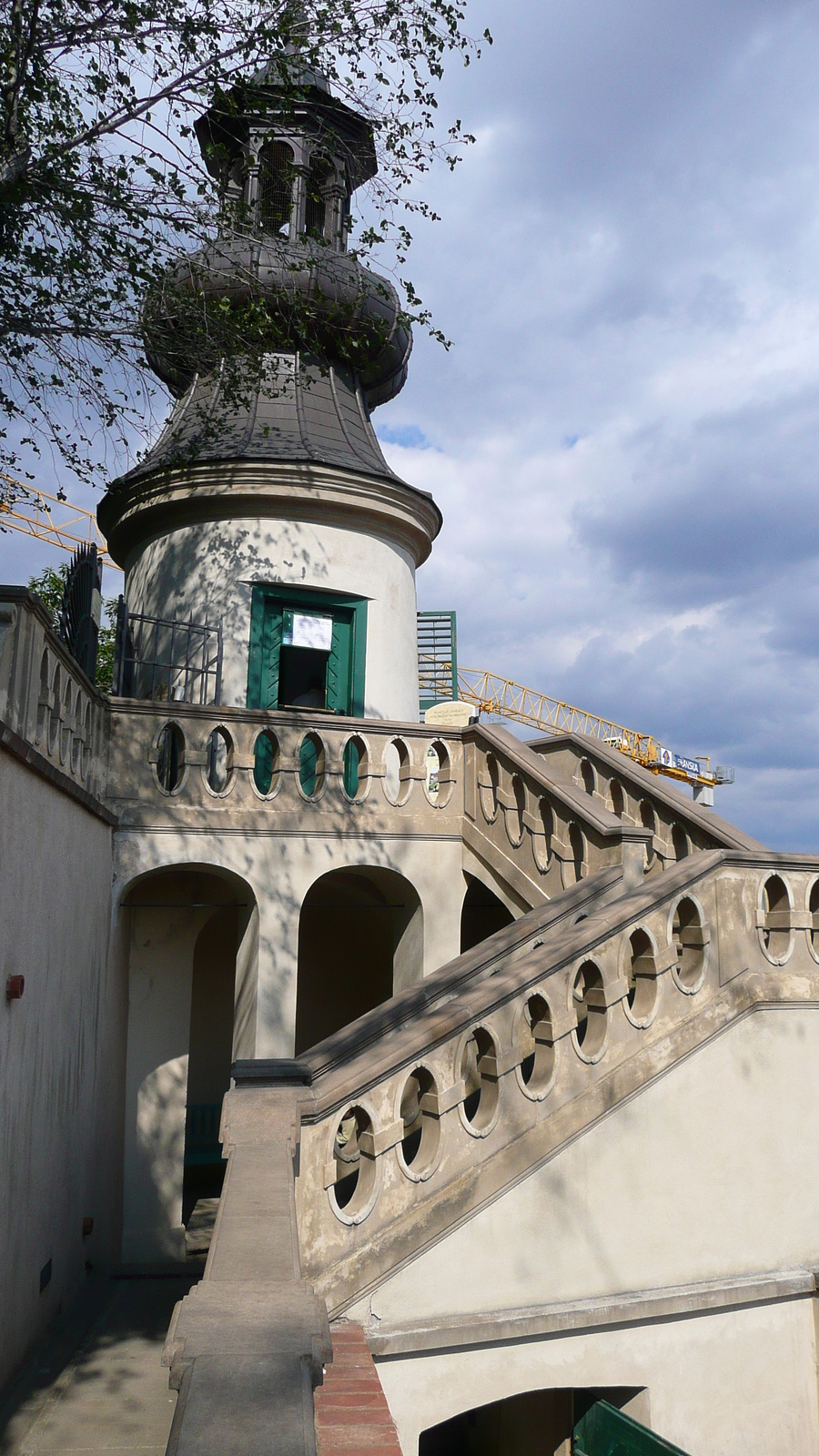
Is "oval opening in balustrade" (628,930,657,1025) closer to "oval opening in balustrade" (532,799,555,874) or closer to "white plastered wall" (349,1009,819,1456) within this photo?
"white plastered wall" (349,1009,819,1456)

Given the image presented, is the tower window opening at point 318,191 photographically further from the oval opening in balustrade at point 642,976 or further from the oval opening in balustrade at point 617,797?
the oval opening in balustrade at point 642,976

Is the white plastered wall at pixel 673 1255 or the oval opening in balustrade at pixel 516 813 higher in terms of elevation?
the oval opening in balustrade at pixel 516 813

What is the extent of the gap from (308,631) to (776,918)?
23.5 ft

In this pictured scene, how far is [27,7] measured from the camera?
7891mm

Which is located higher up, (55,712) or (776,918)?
(55,712)

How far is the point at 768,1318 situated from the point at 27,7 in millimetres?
10380

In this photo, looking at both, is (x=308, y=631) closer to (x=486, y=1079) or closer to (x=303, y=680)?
(x=303, y=680)

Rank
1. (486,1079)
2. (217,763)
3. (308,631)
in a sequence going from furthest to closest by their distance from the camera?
1. (308,631)
2. (217,763)
3. (486,1079)

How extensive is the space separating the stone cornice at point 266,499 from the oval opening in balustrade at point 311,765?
9.53 feet

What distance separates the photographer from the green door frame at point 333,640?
1281 cm

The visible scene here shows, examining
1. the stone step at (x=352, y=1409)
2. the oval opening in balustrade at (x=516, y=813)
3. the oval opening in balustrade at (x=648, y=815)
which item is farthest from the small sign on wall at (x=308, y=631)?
the stone step at (x=352, y=1409)

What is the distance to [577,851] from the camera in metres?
8.52

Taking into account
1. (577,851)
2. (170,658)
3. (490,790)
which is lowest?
(577,851)

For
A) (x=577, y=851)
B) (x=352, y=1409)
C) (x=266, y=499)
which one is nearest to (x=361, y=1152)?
(x=352, y=1409)
